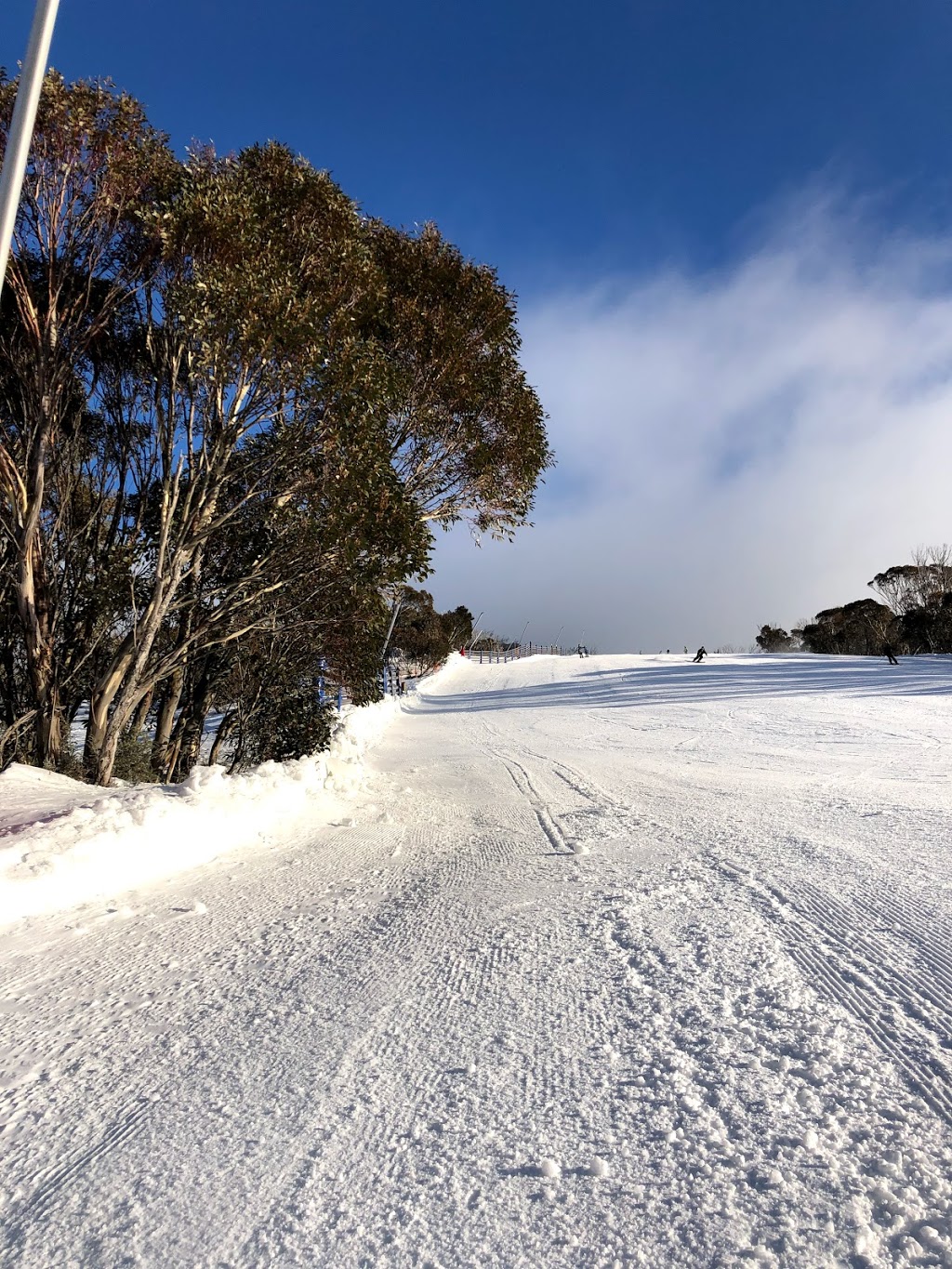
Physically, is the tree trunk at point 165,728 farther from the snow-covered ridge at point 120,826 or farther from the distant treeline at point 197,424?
the snow-covered ridge at point 120,826

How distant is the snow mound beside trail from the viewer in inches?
151

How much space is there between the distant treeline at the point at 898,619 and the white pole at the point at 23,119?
4921 cm

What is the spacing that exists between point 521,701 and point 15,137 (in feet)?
73.2

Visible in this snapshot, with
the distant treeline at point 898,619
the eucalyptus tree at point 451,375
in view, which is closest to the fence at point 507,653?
the distant treeline at point 898,619

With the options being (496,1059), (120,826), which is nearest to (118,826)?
(120,826)

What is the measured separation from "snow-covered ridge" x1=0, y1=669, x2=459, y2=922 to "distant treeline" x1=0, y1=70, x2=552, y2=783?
1.86 m

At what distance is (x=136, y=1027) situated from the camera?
2.70m

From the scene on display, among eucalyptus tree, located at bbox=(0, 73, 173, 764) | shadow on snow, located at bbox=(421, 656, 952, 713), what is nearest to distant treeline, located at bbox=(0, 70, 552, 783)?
eucalyptus tree, located at bbox=(0, 73, 173, 764)

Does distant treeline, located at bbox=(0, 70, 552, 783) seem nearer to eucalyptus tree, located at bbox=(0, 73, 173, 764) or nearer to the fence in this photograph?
eucalyptus tree, located at bbox=(0, 73, 173, 764)

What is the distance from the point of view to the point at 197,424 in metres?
8.08

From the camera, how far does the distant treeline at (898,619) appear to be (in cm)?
4306

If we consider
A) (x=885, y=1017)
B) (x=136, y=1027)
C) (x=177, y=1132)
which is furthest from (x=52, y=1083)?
(x=885, y=1017)

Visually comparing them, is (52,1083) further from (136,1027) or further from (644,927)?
(644,927)

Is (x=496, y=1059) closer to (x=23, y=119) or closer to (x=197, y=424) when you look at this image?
(x=23, y=119)
